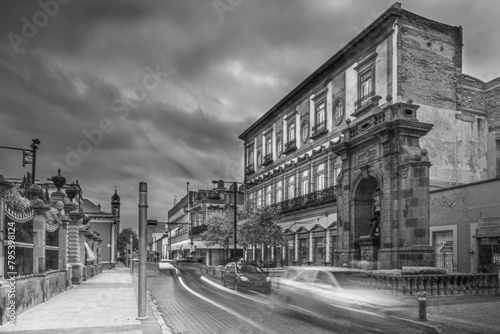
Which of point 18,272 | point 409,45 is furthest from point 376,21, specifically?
point 18,272

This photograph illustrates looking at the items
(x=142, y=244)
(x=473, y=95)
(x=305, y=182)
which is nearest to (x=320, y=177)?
(x=305, y=182)

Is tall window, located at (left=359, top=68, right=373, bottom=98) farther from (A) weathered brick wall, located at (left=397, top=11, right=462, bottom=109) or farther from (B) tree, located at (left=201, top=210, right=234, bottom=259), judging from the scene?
(B) tree, located at (left=201, top=210, right=234, bottom=259)

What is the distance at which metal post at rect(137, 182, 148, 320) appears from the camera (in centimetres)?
1223

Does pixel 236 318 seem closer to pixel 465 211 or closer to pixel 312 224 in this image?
pixel 465 211

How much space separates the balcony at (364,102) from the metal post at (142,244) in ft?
71.0

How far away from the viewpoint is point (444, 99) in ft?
103

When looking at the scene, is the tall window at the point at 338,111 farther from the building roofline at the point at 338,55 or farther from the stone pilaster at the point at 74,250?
the stone pilaster at the point at 74,250

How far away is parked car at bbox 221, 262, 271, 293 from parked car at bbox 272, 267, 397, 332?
827cm

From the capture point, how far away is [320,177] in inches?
1533

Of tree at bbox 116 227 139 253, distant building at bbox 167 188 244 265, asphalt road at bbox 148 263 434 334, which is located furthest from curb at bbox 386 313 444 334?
tree at bbox 116 227 139 253

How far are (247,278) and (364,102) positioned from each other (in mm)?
15705

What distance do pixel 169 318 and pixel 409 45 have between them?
928 inches

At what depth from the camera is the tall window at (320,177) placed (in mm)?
38250

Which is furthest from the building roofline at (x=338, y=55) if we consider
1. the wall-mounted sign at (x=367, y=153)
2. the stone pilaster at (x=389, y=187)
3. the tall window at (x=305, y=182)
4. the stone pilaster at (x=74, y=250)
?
the stone pilaster at (x=74, y=250)
